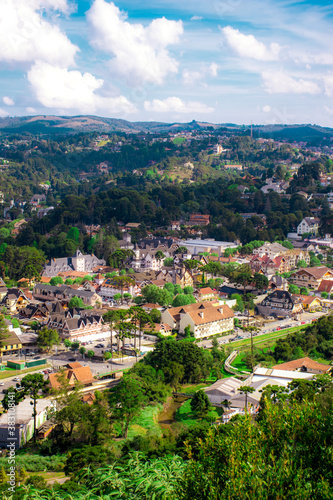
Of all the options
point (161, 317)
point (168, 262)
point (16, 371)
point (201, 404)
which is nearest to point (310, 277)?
point (168, 262)

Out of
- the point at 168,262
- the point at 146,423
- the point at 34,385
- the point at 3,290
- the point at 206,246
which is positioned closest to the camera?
the point at 34,385

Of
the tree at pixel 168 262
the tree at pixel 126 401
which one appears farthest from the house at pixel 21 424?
the tree at pixel 168 262

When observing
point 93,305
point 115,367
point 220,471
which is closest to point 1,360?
point 115,367

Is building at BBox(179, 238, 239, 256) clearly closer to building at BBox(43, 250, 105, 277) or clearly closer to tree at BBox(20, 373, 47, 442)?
building at BBox(43, 250, 105, 277)

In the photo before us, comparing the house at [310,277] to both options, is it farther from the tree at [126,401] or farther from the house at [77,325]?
the tree at [126,401]

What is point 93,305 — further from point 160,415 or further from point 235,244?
point 235,244

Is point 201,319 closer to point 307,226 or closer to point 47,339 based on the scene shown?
point 47,339
